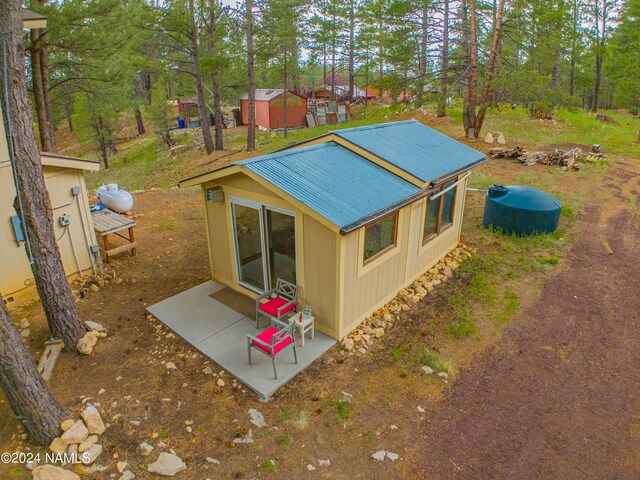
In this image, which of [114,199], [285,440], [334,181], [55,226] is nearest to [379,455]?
[285,440]

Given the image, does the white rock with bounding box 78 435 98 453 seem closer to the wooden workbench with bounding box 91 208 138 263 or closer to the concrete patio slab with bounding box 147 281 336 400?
the concrete patio slab with bounding box 147 281 336 400

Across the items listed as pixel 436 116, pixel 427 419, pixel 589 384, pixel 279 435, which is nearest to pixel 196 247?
pixel 279 435

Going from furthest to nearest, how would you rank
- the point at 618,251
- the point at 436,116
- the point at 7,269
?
the point at 436,116 → the point at 618,251 → the point at 7,269

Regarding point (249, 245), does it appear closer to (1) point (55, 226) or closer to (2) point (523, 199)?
(1) point (55, 226)

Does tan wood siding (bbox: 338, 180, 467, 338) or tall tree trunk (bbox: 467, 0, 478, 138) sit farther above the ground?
tall tree trunk (bbox: 467, 0, 478, 138)

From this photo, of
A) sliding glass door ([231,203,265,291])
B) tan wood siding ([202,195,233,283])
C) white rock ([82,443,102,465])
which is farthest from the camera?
tan wood siding ([202,195,233,283])

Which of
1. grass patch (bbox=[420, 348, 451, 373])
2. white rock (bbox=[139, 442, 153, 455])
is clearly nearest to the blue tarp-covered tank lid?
grass patch (bbox=[420, 348, 451, 373])

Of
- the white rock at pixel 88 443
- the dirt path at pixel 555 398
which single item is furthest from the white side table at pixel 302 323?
the white rock at pixel 88 443

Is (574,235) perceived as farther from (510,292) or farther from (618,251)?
(510,292)
